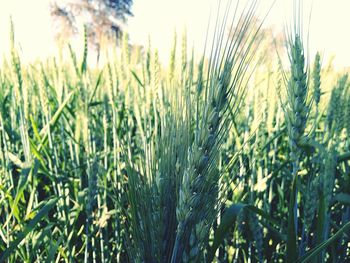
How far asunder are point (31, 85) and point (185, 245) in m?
1.51

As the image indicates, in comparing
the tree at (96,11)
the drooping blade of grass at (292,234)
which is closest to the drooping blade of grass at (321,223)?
the drooping blade of grass at (292,234)

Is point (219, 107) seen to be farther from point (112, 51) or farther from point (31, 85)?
point (31, 85)

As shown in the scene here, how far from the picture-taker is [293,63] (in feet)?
2.72

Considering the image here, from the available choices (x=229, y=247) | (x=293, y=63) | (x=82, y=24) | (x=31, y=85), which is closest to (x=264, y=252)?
(x=229, y=247)

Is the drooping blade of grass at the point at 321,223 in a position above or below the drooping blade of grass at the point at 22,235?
above

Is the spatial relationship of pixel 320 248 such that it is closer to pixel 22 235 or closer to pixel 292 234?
pixel 292 234

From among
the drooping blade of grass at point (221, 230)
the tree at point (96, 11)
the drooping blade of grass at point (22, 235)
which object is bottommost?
the drooping blade of grass at point (22, 235)

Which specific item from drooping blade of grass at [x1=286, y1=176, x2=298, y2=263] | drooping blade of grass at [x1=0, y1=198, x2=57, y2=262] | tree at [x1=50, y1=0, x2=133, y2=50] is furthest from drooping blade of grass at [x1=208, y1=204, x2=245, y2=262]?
tree at [x1=50, y1=0, x2=133, y2=50]

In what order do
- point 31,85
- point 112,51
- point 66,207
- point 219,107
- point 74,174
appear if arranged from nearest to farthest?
point 219,107, point 66,207, point 74,174, point 112,51, point 31,85

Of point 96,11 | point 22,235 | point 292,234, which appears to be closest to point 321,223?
point 292,234

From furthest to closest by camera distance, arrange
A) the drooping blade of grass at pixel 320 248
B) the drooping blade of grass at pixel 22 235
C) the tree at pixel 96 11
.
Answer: the tree at pixel 96 11 → the drooping blade of grass at pixel 22 235 → the drooping blade of grass at pixel 320 248

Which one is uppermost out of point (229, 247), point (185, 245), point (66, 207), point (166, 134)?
point (166, 134)

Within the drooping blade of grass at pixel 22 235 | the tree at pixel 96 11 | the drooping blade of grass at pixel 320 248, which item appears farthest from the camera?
the tree at pixel 96 11

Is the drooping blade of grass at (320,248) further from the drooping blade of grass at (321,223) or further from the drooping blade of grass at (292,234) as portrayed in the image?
the drooping blade of grass at (321,223)
